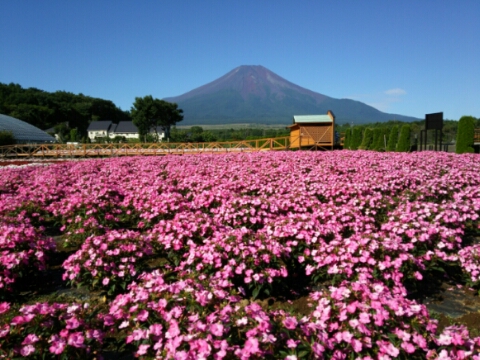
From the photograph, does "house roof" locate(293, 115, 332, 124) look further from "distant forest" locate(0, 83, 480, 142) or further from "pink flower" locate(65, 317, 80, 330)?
"distant forest" locate(0, 83, 480, 142)

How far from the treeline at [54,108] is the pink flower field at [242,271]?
90.9 m

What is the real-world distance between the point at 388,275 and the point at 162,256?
333 centimetres

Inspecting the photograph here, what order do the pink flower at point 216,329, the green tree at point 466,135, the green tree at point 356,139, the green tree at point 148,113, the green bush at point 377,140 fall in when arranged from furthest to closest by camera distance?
the green tree at point 148,113 < the green tree at point 356,139 < the green bush at point 377,140 < the green tree at point 466,135 < the pink flower at point 216,329

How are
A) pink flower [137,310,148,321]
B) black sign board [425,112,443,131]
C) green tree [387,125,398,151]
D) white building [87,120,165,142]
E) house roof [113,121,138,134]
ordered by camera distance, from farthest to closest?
house roof [113,121,138,134] → white building [87,120,165,142] → green tree [387,125,398,151] → black sign board [425,112,443,131] → pink flower [137,310,148,321]

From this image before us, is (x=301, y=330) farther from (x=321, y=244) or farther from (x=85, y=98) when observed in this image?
(x=85, y=98)

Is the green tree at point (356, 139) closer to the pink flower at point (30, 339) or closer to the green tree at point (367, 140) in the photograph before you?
the green tree at point (367, 140)

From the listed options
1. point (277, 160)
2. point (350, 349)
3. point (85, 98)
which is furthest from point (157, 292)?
point (85, 98)

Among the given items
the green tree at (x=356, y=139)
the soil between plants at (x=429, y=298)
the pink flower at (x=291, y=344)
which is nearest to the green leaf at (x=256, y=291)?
the soil between plants at (x=429, y=298)

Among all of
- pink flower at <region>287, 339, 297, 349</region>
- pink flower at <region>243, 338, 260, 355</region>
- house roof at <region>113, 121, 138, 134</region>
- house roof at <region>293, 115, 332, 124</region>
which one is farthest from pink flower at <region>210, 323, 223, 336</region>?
house roof at <region>113, 121, 138, 134</region>

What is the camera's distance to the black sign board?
18231 mm

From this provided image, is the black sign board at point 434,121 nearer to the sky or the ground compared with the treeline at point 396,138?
nearer to the sky

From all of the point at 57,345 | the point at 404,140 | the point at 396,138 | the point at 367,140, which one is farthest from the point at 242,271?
the point at 367,140

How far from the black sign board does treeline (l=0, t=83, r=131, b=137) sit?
8677 centimetres

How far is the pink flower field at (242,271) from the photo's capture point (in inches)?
98.7
